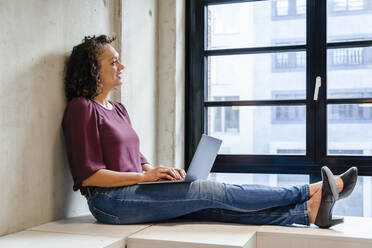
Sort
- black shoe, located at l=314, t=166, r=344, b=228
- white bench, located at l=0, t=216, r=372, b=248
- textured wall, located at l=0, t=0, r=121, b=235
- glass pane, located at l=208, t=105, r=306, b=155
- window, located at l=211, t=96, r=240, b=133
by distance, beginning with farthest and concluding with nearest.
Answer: window, located at l=211, t=96, r=240, b=133 → glass pane, located at l=208, t=105, r=306, b=155 → black shoe, located at l=314, t=166, r=344, b=228 → textured wall, located at l=0, t=0, r=121, b=235 → white bench, located at l=0, t=216, r=372, b=248

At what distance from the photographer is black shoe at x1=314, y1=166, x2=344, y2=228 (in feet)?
6.59

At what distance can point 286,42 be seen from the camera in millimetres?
3131

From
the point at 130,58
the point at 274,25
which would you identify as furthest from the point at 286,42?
the point at 130,58

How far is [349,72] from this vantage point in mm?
2982

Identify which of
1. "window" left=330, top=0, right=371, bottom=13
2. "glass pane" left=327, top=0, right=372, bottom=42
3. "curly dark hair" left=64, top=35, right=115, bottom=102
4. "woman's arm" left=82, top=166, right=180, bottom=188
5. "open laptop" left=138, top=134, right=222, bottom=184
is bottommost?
"woman's arm" left=82, top=166, right=180, bottom=188

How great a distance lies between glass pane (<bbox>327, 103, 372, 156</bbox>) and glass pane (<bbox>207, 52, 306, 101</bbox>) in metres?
0.27

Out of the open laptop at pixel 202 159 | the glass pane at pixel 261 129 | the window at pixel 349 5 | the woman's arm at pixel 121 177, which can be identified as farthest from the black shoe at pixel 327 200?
the window at pixel 349 5

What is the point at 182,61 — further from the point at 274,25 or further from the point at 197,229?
the point at 197,229

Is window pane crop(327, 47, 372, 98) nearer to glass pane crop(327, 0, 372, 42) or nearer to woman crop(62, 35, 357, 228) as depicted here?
glass pane crop(327, 0, 372, 42)

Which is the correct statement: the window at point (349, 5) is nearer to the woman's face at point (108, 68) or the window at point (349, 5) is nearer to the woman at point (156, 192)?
the woman at point (156, 192)

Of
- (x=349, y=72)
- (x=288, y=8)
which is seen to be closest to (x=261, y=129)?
(x=349, y=72)

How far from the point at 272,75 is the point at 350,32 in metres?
0.57

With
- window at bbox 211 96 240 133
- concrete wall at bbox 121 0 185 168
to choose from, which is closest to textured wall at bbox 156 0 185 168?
concrete wall at bbox 121 0 185 168

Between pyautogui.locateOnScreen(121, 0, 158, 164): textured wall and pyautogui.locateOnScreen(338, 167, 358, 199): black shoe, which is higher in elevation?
pyautogui.locateOnScreen(121, 0, 158, 164): textured wall
